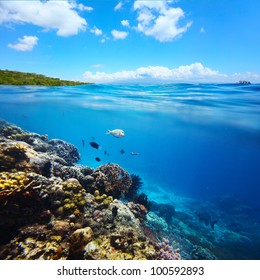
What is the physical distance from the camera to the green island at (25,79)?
749 inches

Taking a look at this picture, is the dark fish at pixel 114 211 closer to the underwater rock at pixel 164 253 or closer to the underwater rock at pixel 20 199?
the underwater rock at pixel 164 253

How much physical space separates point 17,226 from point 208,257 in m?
7.18

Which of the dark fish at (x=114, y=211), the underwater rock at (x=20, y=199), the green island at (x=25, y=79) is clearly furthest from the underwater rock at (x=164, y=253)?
the green island at (x=25, y=79)

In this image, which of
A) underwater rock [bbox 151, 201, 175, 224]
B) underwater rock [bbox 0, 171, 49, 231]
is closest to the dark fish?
underwater rock [bbox 0, 171, 49, 231]

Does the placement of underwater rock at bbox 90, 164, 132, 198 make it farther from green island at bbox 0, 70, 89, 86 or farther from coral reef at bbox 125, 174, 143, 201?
green island at bbox 0, 70, 89, 86

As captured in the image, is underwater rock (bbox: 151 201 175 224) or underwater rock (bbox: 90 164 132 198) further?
underwater rock (bbox: 151 201 175 224)

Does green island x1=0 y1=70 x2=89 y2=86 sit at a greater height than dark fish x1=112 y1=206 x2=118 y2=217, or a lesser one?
greater

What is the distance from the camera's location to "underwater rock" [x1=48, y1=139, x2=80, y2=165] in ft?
45.2

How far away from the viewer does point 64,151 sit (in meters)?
14.3

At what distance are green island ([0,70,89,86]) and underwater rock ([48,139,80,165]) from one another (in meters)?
7.73

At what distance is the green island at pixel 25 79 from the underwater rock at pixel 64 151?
7.73 m

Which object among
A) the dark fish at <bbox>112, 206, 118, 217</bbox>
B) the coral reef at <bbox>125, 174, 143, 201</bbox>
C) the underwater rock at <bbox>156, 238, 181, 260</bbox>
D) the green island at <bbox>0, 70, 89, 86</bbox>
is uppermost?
the green island at <bbox>0, 70, 89, 86</bbox>

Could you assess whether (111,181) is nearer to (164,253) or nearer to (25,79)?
(164,253)
